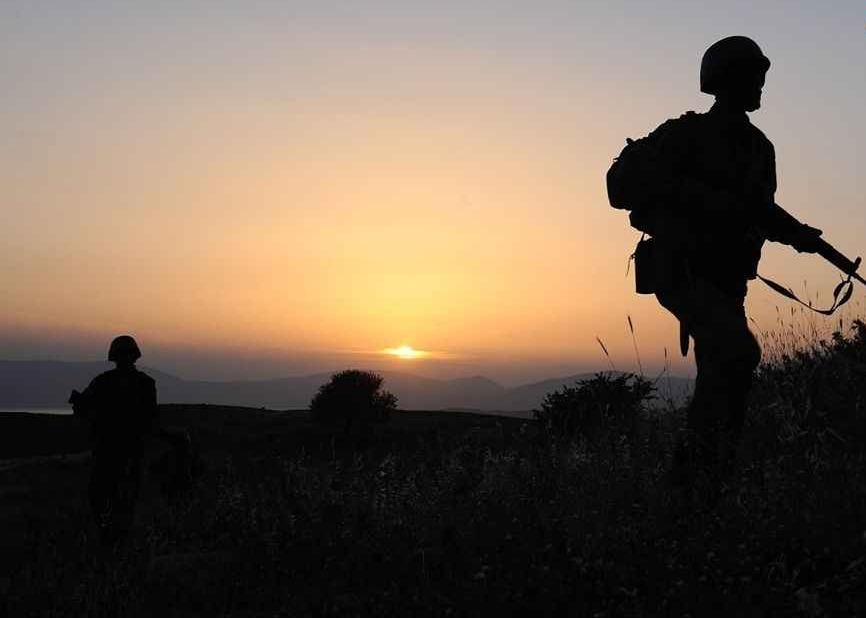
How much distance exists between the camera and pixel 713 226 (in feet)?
16.5

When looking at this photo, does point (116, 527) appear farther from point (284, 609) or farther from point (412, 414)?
point (412, 414)

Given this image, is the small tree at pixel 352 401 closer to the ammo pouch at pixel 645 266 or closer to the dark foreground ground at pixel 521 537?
the dark foreground ground at pixel 521 537

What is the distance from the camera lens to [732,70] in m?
5.19

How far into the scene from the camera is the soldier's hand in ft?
17.2

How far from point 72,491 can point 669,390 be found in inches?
827

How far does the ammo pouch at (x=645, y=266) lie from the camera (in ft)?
17.3

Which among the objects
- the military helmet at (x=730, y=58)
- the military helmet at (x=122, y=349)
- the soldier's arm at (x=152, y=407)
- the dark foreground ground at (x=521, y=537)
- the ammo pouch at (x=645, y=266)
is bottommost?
the dark foreground ground at (x=521, y=537)

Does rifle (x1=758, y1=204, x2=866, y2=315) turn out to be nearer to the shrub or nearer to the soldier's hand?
the soldier's hand

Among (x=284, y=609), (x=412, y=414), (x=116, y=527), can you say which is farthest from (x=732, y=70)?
(x=412, y=414)

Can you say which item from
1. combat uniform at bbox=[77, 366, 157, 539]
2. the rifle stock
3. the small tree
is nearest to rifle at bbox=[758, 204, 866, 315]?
the rifle stock

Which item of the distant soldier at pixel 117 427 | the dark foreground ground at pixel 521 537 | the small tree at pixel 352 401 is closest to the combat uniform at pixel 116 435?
the distant soldier at pixel 117 427

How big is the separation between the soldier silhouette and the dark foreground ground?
41 centimetres

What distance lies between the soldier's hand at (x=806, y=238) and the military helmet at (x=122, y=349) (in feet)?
22.3

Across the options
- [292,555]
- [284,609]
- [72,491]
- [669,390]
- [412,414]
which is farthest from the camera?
[412,414]
